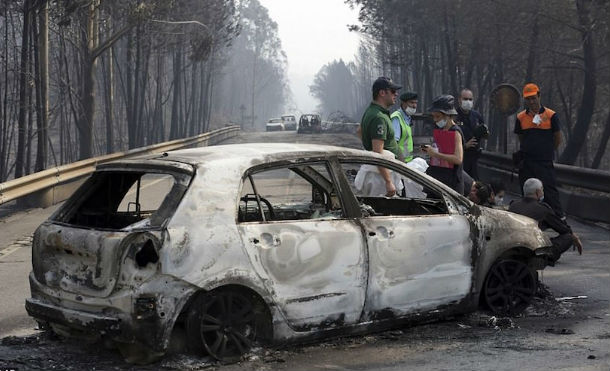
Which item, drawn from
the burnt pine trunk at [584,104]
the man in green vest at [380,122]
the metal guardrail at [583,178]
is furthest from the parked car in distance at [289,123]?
the man in green vest at [380,122]

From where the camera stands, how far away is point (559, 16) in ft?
104

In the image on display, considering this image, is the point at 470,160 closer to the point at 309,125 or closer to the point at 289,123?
the point at 309,125

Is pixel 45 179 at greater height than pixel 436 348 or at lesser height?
greater

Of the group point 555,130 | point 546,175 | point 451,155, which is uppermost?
point 555,130

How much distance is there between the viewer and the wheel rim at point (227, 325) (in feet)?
18.6

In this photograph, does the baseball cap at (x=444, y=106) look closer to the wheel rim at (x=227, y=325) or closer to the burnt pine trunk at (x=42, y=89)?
the wheel rim at (x=227, y=325)

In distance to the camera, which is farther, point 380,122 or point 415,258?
point 380,122

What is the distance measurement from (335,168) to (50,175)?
11488mm

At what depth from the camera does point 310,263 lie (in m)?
6.03

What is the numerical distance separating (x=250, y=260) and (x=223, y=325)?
0.43 m

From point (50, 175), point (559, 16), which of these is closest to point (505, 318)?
point (50, 175)

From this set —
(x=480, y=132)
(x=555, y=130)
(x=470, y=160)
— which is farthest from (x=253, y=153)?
(x=470, y=160)

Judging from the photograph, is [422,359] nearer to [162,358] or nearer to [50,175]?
[162,358]

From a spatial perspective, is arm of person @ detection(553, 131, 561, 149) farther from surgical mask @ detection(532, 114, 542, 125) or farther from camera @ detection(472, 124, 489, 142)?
camera @ detection(472, 124, 489, 142)
